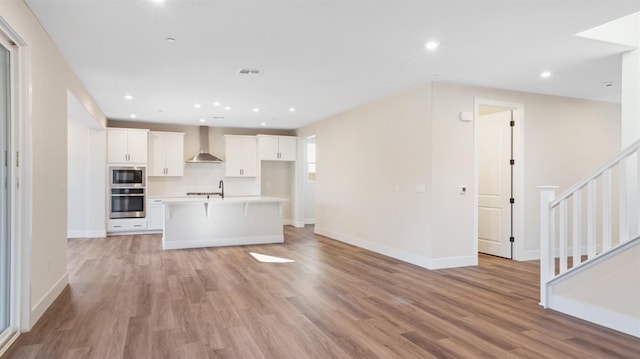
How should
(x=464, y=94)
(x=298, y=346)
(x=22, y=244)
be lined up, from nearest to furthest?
(x=298, y=346)
(x=22, y=244)
(x=464, y=94)

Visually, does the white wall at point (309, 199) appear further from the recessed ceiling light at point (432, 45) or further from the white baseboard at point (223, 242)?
the recessed ceiling light at point (432, 45)

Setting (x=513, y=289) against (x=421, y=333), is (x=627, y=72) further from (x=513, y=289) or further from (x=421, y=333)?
(x=421, y=333)

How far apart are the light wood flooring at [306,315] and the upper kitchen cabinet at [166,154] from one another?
3.77m

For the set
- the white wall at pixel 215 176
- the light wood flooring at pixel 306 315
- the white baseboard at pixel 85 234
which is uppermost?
the white wall at pixel 215 176

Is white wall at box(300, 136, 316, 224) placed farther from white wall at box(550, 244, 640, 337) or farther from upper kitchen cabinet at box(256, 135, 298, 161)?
white wall at box(550, 244, 640, 337)

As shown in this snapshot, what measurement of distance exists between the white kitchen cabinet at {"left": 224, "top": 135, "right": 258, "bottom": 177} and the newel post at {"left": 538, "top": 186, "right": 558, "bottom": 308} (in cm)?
726

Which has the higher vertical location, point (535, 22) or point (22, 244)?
point (535, 22)

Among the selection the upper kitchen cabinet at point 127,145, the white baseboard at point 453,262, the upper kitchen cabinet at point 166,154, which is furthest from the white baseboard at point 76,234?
the white baseboard at point 453,262

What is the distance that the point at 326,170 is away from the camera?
8492mm

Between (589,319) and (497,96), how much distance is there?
3.48 metres

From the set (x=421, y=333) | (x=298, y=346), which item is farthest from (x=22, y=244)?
(x=421, y=333)

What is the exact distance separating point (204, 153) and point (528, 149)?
7.06 m

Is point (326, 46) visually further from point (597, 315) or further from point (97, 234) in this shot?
point (97, 234)

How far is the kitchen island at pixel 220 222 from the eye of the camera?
686 cm
